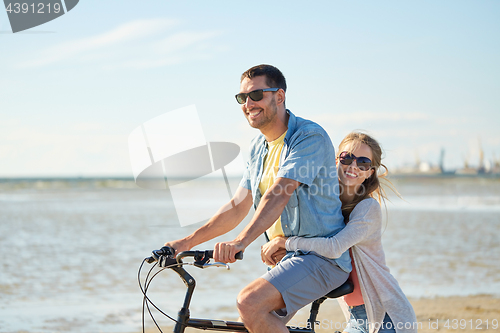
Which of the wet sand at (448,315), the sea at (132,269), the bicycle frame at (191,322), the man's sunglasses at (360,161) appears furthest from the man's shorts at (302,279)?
the wet sand at (448,315)

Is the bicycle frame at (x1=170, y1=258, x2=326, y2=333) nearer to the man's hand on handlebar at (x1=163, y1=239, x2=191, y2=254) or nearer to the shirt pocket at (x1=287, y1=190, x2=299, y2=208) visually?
the man's hand on handlebar at (x1=163, y1=239, x2=191, y2=254)

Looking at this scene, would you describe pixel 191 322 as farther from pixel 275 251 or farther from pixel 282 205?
pixel 282 205

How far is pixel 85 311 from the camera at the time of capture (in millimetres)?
6457

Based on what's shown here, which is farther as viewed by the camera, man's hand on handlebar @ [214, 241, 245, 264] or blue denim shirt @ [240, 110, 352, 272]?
blue denim shirt @ [240, 110, 352, 272]

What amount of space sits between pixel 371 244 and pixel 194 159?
3.89 meters

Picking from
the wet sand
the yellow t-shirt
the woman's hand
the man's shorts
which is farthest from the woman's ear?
the wet sand

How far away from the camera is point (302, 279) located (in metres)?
2.89

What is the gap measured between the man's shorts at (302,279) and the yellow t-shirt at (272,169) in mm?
297

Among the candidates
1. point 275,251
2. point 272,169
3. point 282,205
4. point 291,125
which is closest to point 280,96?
point 291,125

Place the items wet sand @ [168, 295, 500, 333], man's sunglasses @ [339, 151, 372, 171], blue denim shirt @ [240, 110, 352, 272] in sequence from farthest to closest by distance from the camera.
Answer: wet sand @ [168, 295, 500, 333], man's sunglasses @ [339, 151, 372, 171], blue denim shirt @ [240, 110, 352, 272]

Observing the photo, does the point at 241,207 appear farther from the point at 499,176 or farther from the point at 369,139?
the point at 499,176

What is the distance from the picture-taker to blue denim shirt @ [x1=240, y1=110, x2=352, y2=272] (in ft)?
9.77

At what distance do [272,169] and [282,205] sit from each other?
398mm

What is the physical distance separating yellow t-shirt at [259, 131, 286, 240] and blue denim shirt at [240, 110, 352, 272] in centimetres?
9
